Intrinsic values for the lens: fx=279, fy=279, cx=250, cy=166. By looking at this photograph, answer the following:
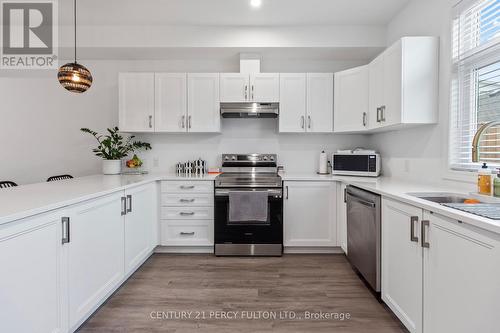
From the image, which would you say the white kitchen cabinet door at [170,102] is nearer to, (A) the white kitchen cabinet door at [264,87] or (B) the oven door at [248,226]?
(A) the white kitchen cabinet door at [264,87]

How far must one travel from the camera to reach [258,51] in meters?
3.53

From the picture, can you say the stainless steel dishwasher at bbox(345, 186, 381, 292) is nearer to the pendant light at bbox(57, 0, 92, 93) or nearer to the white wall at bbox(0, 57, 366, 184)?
the white wall at bbox(0, 57, 366, 184)

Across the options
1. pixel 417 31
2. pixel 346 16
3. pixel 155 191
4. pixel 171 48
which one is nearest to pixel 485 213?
pixel 417 31

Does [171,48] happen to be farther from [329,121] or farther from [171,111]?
[329,121]

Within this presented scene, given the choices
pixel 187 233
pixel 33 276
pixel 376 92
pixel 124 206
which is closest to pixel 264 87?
pixel 376 92

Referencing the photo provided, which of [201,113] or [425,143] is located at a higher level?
[201,113]

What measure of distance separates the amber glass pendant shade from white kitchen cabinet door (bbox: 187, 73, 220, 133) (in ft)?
3.97

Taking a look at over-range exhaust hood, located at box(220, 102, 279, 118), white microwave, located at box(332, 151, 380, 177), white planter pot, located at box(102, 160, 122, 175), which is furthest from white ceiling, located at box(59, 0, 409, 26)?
white planter pot, located at box(102, 160, 122, 175)

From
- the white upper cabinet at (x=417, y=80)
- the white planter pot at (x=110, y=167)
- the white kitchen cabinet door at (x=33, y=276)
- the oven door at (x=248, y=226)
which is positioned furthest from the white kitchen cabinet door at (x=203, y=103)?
the white kitchen cabinet door at (x=33, y=276)

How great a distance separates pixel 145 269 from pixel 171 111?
1860 millimetres

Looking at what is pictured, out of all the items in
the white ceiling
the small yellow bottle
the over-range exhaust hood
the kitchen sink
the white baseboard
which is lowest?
the white baseboard

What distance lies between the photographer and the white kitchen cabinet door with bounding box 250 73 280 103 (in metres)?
3.45

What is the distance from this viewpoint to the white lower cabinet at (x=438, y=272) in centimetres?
115

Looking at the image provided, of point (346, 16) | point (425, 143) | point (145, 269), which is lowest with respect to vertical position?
point (145, 269)
